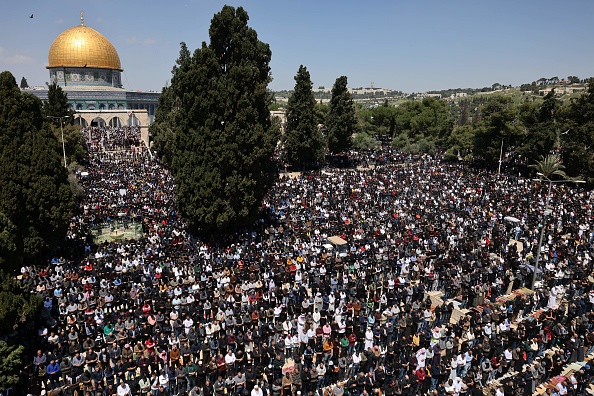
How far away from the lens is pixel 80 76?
65.2 metres

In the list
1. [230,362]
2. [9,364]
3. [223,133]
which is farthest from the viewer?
[223,133]

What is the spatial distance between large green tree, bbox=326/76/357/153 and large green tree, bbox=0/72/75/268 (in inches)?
1153

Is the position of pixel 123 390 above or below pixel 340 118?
below

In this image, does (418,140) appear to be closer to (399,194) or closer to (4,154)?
(399,194)

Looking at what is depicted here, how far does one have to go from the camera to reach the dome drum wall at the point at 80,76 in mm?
64438

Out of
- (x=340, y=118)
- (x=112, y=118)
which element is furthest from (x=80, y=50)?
(x=340, y=118)

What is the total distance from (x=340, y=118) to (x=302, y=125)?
18.4 feet

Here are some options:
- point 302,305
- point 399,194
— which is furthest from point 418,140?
point 302,305

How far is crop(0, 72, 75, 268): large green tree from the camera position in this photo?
56.8 feet

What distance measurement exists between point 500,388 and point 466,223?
48.2 feet

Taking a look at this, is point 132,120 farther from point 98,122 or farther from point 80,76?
point 80,76

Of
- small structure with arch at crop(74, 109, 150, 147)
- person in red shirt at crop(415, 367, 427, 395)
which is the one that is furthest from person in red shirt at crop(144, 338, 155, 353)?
small structure with arch at crop(74, 109, 150, 147)

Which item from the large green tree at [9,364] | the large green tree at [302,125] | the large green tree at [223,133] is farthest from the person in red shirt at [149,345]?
the large green tree at [302,125]

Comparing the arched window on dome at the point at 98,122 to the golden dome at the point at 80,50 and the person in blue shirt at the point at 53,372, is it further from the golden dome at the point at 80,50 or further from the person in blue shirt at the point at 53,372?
the person in blue shirt at the point at 53,372
